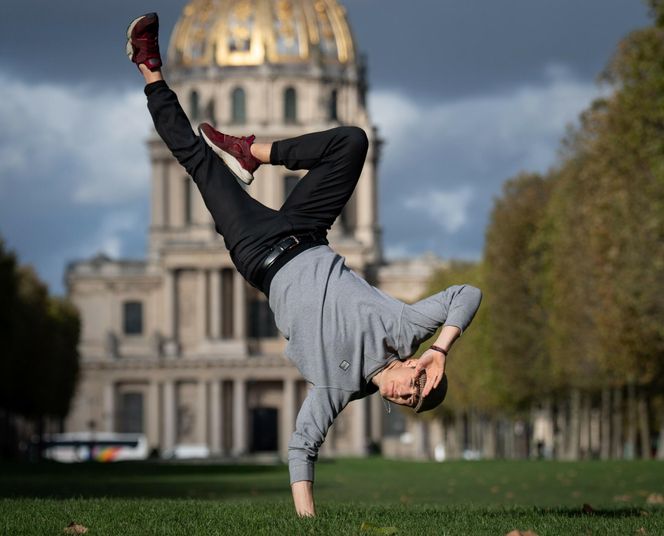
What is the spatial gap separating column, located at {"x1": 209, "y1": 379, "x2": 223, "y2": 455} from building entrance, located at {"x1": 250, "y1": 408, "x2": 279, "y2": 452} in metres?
3.63

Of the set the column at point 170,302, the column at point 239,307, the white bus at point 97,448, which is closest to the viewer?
the white bus at point 97,448

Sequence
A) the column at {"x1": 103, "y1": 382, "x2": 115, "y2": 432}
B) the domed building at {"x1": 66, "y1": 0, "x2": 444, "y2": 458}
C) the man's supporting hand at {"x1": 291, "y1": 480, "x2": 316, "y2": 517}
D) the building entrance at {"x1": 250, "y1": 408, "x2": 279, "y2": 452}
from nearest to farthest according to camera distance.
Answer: the man's supporting hand at {"x1": 291, "y1": 480, "x2": 316, "y2": 517}
the domed building at {"x1": 66, "y1": 0, "x2": 444, "y2": 458}
the column at {"x1": 103, "y1": 382, "x2": 115, "y2": 432}
the building entrance at {"x1": 250, "y1": 408, "x2": 279, "y2": 452}

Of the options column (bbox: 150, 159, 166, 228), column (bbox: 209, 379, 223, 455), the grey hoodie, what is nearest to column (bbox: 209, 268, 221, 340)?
column (bbox: 209, 379, 223, 455)

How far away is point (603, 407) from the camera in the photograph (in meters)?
71.9

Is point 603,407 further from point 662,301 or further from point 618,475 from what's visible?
point 618,475

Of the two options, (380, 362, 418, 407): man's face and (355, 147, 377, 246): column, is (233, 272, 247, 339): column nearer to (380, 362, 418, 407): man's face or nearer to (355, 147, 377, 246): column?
(355, 147, 377, 246): column

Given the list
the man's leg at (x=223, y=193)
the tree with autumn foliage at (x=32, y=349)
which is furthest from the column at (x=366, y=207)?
the man's leg at (x=223, y=193)

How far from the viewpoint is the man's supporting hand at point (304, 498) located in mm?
11898

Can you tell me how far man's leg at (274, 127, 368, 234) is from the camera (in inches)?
470

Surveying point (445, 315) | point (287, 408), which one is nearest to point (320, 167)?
point (445, 315)

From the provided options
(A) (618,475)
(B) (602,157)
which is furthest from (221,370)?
(A) (618,475)

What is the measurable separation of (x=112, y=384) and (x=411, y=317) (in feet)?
405

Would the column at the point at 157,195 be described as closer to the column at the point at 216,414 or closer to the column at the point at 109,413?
the column at the point at 109,413

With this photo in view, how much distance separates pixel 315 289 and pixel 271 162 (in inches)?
35.5
